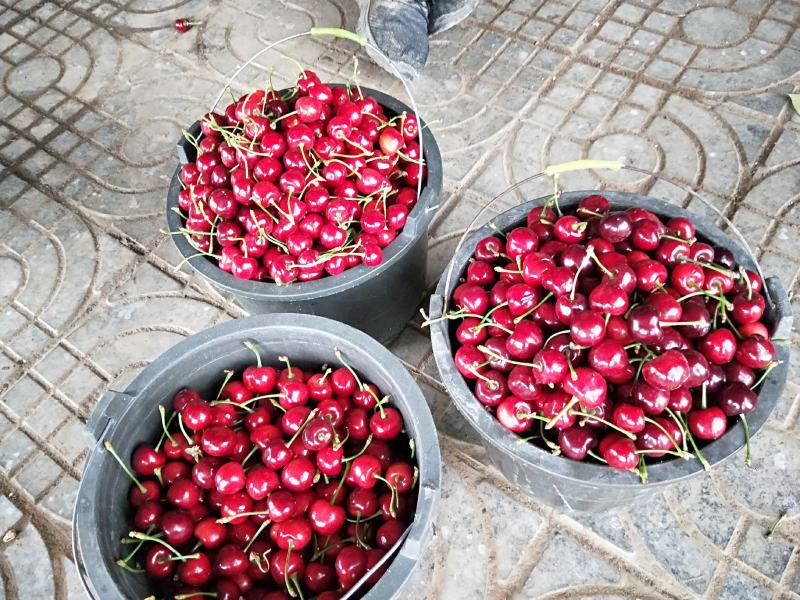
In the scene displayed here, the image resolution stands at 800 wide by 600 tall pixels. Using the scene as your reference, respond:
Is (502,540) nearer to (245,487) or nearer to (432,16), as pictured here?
(245,487)

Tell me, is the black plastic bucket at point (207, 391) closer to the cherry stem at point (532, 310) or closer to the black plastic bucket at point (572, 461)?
the black plastic bucket at point (572, 461)

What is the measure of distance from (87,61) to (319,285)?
2.15 meters

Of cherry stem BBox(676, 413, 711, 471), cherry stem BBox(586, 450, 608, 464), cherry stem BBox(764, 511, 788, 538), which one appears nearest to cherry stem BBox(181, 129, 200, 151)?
cherry stem BBox(586, 450, 608, 464)

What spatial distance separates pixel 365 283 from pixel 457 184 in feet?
2.72

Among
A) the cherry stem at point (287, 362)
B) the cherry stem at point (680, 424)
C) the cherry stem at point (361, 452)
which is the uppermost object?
the cherry stem at point (680, 424)

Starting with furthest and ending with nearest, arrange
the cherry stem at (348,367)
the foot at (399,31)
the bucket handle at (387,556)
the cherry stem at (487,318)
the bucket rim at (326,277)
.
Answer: the foot at (399,31)
the bucket rim at (326,277)
the cherry stem at (348,367)
the cherry stem at (487,318)
the bucket handle at (387,556)

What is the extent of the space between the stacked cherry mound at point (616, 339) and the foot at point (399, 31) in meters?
1.38

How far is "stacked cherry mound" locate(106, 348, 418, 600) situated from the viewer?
51.0 inches

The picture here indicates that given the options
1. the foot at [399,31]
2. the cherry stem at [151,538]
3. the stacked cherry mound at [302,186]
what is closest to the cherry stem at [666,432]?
the stacked cherry mound at [302,186]

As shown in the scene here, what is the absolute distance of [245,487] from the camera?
54.0 inches

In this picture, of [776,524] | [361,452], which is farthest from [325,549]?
[776,524]

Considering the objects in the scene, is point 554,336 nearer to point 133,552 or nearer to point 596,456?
point 596,456

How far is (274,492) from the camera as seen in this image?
1.35 metres

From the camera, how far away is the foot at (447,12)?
2742mm
